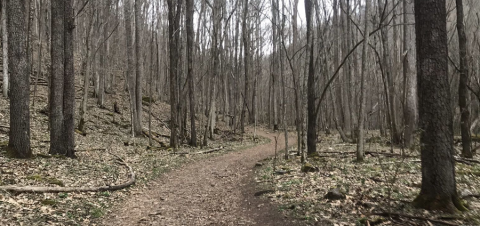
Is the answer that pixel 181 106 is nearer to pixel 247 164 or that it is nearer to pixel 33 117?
pixel 247 164

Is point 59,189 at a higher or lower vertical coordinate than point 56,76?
lower

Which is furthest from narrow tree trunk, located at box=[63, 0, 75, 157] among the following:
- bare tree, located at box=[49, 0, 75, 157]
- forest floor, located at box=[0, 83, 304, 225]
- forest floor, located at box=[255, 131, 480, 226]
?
forest floor, located at box=[255, 131, 480, 226]

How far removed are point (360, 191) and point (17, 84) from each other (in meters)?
9.13

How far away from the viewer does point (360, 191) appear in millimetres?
6301

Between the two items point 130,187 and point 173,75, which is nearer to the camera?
point 130,187

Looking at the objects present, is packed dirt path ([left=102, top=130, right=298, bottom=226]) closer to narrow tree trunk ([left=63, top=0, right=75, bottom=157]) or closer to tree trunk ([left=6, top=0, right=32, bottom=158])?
narrow tree trunk ([left=63, top=0, right=75, bottom=157])

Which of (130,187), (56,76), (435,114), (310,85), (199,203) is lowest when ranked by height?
(199,203)

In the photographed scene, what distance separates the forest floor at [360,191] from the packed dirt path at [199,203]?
0.49 metres

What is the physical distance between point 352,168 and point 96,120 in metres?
14.8

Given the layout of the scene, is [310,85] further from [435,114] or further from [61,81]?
[61,81]

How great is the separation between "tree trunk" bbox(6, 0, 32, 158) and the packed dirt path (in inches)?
147

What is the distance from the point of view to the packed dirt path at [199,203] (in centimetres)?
585

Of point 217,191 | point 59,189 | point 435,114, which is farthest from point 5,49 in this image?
point 435,114

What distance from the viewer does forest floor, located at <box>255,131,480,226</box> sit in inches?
187
